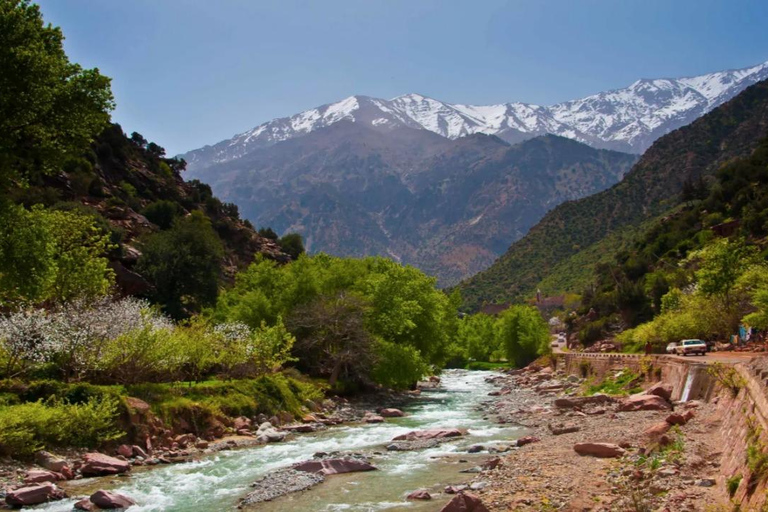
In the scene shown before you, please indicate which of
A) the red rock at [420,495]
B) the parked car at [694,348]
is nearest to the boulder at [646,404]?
the red rock at [420,495]

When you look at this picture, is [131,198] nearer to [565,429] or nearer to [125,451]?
[125,451]

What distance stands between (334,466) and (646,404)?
644 inches

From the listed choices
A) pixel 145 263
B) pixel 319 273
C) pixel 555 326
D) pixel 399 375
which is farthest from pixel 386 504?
pixel 555 326

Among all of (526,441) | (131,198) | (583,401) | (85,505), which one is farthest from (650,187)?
(85,505)

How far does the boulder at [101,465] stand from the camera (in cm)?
2198

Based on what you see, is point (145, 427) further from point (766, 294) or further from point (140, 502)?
point (766, 294)

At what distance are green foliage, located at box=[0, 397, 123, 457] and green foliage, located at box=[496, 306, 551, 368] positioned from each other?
81.0 meters

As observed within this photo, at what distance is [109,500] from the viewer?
1800 centimetres

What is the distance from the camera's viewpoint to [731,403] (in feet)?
66.2

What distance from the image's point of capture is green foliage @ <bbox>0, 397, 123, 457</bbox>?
21.8 metres

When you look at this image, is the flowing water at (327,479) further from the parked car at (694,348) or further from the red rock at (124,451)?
the parked car at (694,348)

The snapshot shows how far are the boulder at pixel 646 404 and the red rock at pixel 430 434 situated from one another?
335 inches

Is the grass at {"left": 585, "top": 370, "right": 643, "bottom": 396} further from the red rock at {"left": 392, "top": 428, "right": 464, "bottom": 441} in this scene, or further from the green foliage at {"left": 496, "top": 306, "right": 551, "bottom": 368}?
the green foliage at {"left": 496, "top": 306, "right": 551, "bottom": 368}

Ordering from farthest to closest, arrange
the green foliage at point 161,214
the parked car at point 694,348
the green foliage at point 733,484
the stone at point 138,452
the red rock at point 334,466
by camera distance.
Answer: the green foliage at point 161,214
the parked car at point 694,348
the stone at point 138,452
the red rock at point 334,466
the green foliage at point 733,484
